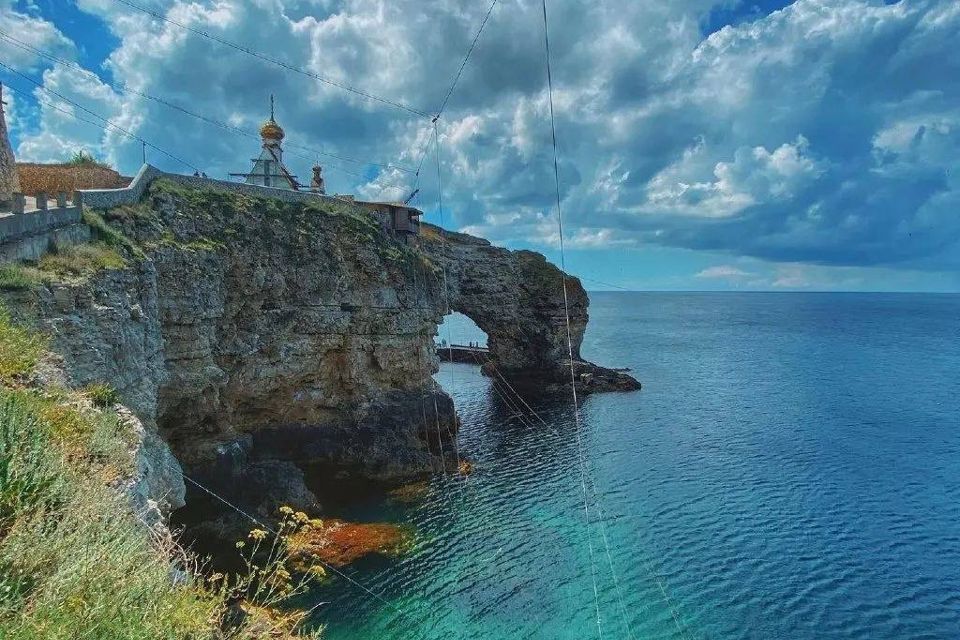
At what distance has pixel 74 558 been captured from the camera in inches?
220

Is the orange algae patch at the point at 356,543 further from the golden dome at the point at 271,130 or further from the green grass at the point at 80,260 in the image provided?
the golden dome at the point at 271,130

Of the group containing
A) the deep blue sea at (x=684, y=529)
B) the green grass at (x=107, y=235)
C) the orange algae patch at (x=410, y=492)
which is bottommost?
the deep blue sea at (x=684, y=529)

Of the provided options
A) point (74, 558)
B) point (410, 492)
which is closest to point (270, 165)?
point (410, 492)

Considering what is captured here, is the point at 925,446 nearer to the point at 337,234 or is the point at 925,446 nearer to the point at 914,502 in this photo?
the point at 914,502

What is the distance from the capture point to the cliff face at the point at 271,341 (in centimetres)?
2214

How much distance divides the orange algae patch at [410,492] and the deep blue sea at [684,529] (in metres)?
0.61

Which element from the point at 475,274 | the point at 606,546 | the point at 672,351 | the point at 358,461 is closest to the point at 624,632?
the point at 606,546

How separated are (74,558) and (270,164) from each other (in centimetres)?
3945

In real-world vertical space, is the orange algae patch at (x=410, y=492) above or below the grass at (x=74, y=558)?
below

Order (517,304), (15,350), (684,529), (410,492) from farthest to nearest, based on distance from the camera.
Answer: (517,304) < (410,492) < (684,529) < (15,350)

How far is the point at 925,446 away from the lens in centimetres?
3641

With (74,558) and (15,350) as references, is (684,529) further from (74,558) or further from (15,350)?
(15,350)

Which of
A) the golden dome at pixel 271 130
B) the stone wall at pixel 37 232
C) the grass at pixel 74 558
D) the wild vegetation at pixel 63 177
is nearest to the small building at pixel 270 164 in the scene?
the golden dome at pixel 271 130

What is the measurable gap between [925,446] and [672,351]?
5010cm
